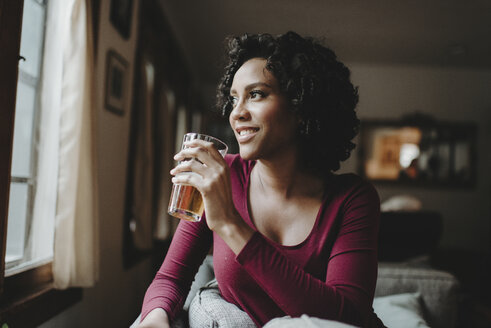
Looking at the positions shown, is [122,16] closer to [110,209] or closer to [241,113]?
[110,209]

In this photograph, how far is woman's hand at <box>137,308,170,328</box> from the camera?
0.89 m

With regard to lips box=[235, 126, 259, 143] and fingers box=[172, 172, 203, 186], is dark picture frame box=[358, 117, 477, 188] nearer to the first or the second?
lips box=[235, 126, 259, 143]

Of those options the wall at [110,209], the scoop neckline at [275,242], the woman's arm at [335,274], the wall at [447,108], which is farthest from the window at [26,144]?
the wall at [447,108]

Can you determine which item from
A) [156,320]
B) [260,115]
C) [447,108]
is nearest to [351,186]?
[260,115]

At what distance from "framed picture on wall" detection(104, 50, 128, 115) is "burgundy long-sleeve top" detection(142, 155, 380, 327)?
1429 millimetres

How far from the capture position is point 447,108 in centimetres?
623

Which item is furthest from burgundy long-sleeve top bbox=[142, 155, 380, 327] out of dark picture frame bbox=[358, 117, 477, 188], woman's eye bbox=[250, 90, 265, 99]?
dark picture frame bbox=[358, 117, 477, 188]

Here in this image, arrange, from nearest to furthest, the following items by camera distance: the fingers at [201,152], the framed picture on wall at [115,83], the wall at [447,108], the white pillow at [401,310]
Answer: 1. the fingers at [201,152]
2. the white pillow at [401,310]
3. the framed picture on wall at [115,83]
4. the wall at [447,108]

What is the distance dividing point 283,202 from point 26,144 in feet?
3.50

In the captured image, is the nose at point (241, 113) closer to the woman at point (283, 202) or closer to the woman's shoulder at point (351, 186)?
the woman at point (283, 202)

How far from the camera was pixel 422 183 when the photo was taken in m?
6.07

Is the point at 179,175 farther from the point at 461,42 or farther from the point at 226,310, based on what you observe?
the point at 461,42

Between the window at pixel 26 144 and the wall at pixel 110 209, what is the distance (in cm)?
44

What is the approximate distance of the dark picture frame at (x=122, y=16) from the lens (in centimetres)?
235
